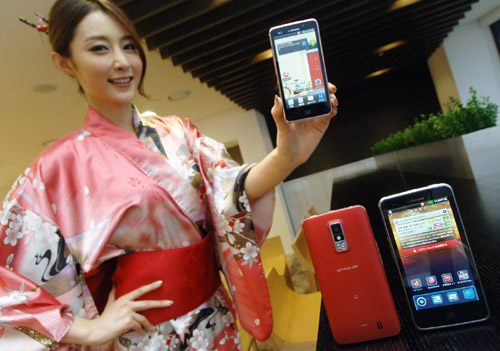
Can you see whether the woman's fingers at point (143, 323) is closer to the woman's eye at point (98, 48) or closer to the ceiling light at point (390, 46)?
the woman's eye at point (98, 48)

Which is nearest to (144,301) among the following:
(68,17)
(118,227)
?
(118,227)

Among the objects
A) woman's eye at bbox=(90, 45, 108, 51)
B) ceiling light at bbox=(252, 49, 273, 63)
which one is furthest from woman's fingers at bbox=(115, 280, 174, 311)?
ceiling light at bbox=(252, 49, 273, 63)

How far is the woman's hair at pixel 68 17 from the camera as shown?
813 mm

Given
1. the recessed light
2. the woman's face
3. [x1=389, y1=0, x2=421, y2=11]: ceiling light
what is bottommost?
the woman's face

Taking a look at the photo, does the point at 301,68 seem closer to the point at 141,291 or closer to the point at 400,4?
the point at 141,291

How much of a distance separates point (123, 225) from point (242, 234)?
10.2 inches

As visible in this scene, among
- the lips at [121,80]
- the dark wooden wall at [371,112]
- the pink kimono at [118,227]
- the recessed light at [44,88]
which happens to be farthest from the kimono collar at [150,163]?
the dark wooden wall at [371,112]

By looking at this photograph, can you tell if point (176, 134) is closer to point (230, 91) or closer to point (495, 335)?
point (495, 335)

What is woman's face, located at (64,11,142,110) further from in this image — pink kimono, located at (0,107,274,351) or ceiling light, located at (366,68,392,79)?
ceiling light, located at (366,68,392,79)

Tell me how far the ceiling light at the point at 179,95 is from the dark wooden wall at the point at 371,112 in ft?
9.50

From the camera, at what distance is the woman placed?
0.71 m

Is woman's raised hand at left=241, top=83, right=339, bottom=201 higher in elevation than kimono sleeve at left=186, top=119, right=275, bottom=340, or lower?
higher

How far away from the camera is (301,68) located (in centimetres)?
64

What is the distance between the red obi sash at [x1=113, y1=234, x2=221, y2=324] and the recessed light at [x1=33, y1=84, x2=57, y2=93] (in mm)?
3727
